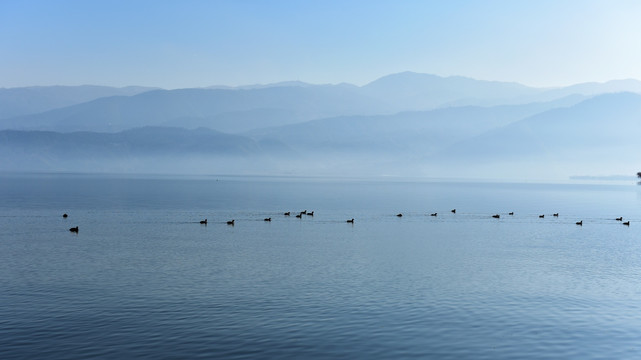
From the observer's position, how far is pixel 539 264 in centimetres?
6906

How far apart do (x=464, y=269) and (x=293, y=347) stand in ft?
106

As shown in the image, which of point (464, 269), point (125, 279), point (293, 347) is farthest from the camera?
point (464, 269)

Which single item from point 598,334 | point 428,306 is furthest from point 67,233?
point 598,334

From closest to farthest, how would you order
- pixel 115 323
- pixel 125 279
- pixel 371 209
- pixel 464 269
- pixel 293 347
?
pixel 293 347 → pixel 115 323 → pixel 125 279 → pixel 464 269 → pixel 371 209

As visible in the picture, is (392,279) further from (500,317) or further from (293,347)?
(293,347)

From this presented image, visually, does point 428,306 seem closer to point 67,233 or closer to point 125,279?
point 125,279

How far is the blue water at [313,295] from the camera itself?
124 feet

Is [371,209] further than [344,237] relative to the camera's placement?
Yes

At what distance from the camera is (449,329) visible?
4172 cm

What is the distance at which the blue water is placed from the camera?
3788 centimetres

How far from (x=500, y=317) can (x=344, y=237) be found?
48.9m

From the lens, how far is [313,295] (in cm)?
5034

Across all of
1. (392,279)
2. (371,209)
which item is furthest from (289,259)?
(371,209)

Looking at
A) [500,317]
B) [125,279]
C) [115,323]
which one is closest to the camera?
[115,323]
